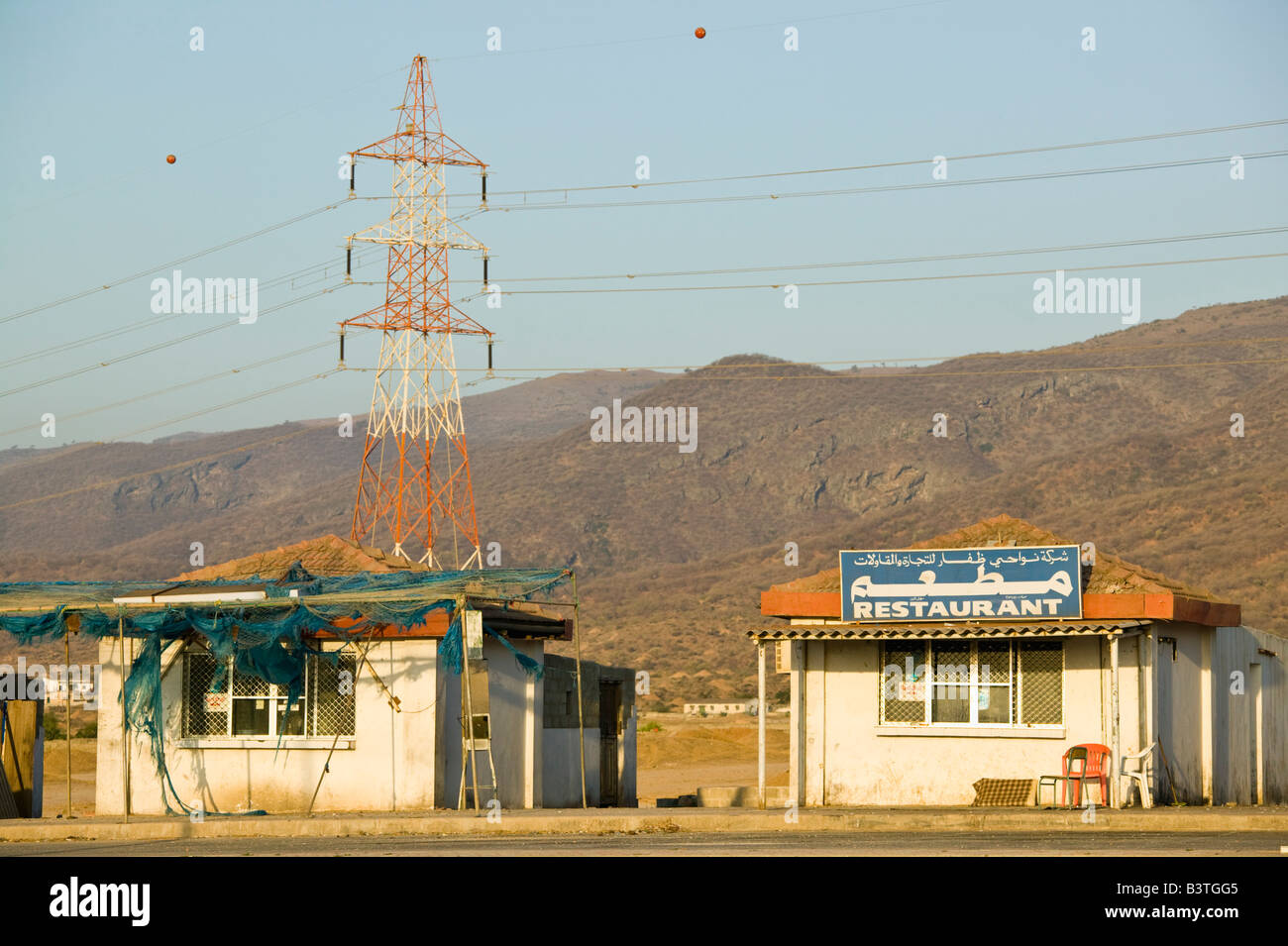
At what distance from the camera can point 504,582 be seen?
22.5 metres

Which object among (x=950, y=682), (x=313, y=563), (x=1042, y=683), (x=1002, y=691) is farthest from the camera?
(x=313, y=563)

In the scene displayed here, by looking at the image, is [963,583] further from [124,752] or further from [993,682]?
[124,752]

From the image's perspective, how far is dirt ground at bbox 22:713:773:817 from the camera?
138 ft

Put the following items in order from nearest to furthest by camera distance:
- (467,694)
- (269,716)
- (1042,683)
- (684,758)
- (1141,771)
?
(1141,771), (467,694), (1042,683), (269,716), (684,758)

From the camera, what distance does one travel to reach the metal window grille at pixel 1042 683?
22312mm

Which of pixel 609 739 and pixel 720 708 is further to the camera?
pixel 720 708

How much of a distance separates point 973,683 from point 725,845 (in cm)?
674

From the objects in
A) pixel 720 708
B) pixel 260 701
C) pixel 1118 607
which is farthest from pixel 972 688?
pixel 720 708

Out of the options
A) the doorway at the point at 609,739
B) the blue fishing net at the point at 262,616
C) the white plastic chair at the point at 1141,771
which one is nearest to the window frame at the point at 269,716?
the blue fishing net at the point at 262,616

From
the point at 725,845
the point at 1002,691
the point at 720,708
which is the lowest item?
the point at 720,708

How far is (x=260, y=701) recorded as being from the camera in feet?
78.0
